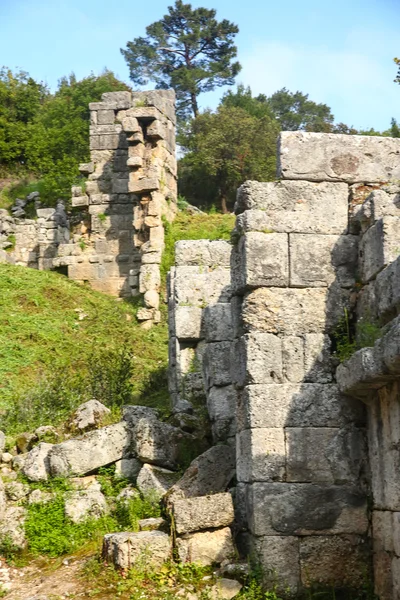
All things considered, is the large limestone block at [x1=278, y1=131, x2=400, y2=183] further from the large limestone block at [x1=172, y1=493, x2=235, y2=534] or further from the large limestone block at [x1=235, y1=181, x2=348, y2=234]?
the large limestone block at [x1=172, y1=493, x2=235, y2=534]

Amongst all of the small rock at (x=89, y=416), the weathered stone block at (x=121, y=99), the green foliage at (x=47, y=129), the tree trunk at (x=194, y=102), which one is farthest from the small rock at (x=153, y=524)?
the tree trunk at (x=194, y=102)

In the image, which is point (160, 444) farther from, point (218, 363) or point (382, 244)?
point (382, 244)

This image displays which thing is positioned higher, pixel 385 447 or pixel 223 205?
pixel 223 205

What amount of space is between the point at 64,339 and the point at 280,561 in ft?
31.0

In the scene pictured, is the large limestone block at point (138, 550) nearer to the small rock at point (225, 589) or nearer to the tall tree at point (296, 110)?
the small rock at point (225, 589)

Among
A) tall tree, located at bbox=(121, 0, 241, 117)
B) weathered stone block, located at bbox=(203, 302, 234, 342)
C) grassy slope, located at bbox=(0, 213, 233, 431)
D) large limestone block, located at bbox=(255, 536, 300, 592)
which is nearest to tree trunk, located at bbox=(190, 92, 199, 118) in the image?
tall tree, located at bbox=(121, 0, 241, 117)

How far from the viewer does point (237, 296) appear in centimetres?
790

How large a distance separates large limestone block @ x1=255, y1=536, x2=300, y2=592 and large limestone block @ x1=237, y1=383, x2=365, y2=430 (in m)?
0.96

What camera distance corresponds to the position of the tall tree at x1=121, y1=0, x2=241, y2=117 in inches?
1550

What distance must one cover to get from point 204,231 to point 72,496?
1204 centimetres

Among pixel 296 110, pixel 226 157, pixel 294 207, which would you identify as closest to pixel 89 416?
pixel 294 207

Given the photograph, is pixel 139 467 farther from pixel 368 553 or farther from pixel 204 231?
pixel 204 231

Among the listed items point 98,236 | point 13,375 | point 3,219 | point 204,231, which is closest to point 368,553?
point 13,375

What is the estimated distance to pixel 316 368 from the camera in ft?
24.8
